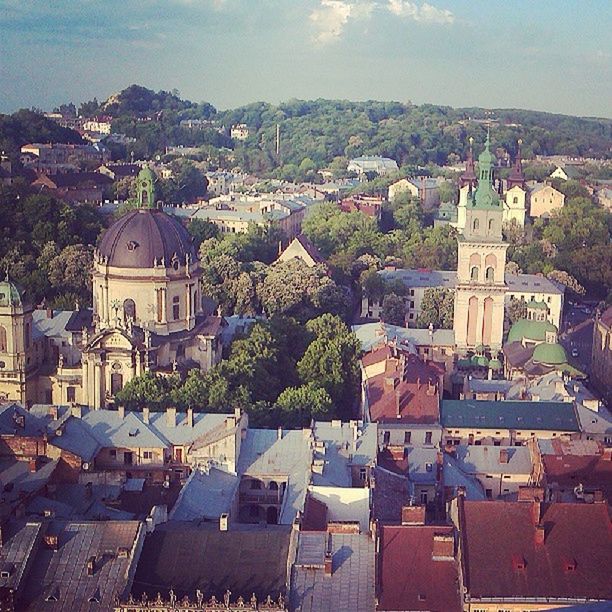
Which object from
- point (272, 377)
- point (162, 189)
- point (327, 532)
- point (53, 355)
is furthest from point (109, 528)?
point (162, 189)

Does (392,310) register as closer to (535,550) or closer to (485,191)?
(485,191)

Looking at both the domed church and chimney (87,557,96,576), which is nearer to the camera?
chimney (87,557,96,576)

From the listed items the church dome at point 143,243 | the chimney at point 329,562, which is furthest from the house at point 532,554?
the church dome at point 143,243

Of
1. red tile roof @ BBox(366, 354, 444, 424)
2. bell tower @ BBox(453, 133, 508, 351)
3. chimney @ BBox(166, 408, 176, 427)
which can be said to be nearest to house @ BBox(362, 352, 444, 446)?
red tile roof @ BBox(366, 354, 444, 424)

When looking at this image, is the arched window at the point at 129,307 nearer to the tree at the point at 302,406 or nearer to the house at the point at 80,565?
the tree at the point at 302,406

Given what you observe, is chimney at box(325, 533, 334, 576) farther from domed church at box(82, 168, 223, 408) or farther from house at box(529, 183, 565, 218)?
house at box(529, 183, 565, 218)

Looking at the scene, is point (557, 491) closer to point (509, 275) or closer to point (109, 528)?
point (109, 528)
